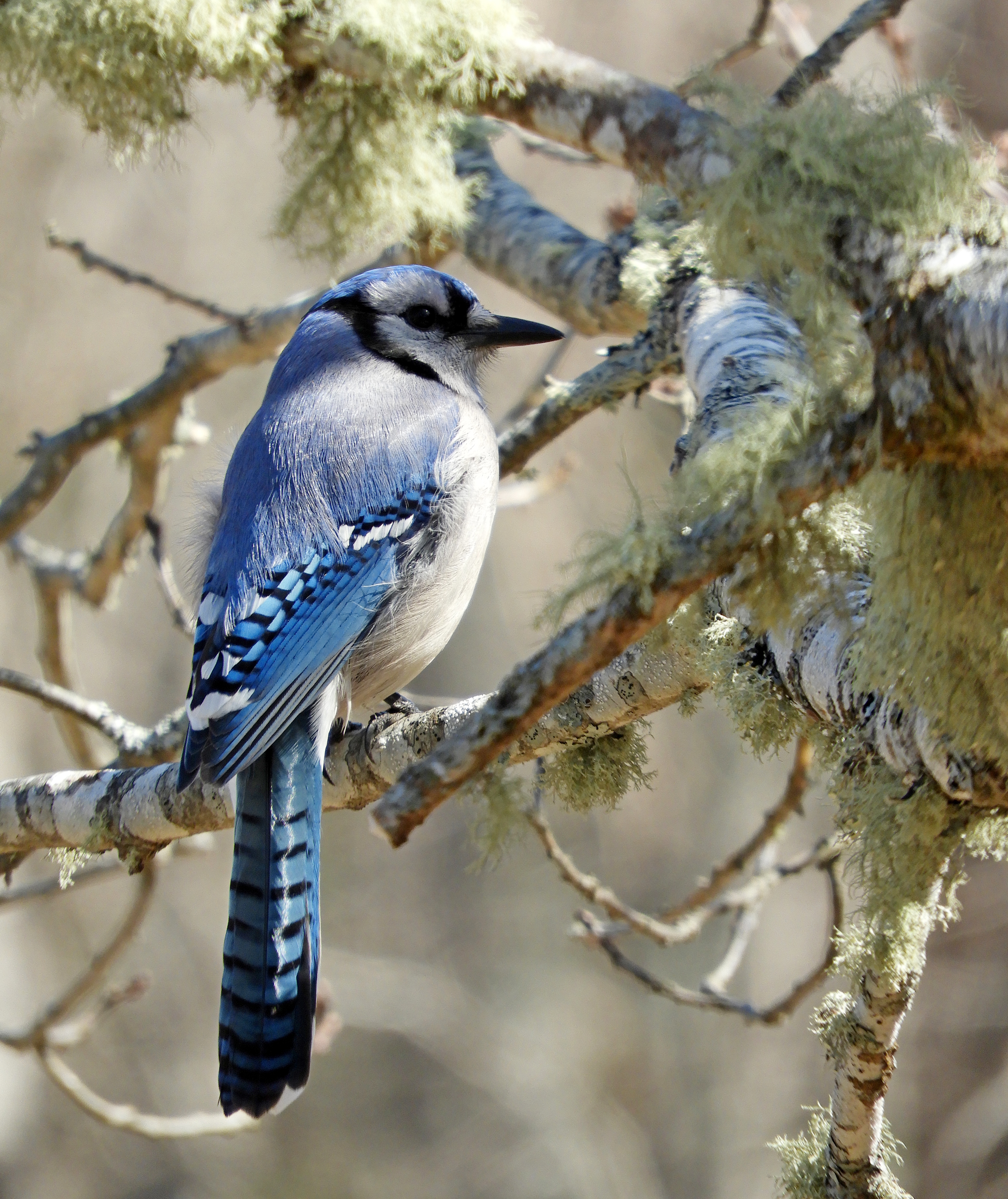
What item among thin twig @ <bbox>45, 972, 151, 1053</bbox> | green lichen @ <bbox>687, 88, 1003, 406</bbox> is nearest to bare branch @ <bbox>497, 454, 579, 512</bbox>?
thin twig @ <bbox>45, 972, 151, 1053</bbox>

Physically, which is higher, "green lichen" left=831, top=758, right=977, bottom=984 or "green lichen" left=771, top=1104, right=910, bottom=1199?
"green lichen" left=831, top=758, right=977, bottom=984

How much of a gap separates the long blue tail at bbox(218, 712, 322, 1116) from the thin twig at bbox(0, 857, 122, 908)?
798 mm

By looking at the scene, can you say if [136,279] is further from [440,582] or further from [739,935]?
[739,935]

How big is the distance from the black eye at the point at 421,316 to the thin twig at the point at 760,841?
3.54ft

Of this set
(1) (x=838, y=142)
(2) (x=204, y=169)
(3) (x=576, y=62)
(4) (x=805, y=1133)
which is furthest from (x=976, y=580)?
(2) (x=204, y=169)

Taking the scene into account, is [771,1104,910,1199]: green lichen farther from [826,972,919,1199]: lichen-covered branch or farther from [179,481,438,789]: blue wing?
[179,481,438,789]: blue wing

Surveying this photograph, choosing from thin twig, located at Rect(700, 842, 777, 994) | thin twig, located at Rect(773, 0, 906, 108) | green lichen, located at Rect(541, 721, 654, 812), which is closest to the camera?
green lichen, located at Rect(541, 721, 654, 812)

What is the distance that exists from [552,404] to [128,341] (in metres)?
3.79

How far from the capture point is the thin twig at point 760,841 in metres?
2.15

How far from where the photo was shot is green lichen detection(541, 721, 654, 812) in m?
1.50

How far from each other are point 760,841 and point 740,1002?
1.04 feet

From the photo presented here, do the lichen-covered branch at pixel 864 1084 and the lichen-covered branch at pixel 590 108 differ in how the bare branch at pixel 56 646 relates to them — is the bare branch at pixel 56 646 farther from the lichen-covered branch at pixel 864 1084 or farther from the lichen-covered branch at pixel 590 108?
the lichen-covered branch at pixel 864 1084

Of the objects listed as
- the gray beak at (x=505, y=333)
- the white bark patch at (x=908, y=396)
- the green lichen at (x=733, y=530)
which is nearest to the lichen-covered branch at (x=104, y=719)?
the gray beak at (x=505, y=333)

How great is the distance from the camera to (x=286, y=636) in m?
1.72
